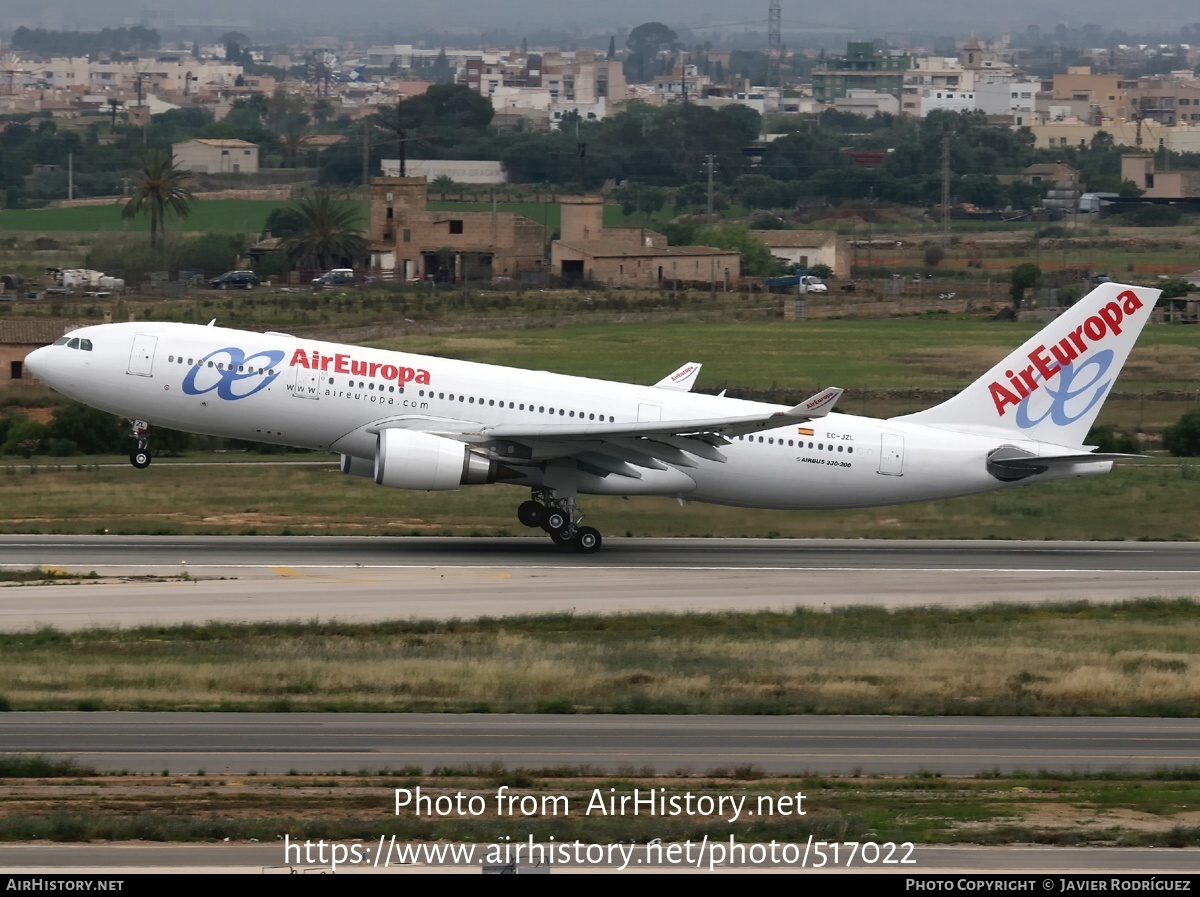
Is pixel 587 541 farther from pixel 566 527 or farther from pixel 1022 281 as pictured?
pixel 1022 281

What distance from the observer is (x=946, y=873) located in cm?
1745

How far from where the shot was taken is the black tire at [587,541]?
42812 mm

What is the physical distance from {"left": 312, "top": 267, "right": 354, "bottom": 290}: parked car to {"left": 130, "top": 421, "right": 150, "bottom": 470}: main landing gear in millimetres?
77575

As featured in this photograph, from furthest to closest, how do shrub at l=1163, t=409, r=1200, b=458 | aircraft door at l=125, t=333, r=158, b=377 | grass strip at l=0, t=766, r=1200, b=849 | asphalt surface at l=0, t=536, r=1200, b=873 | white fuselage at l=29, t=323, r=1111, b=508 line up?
Result: shrub at l=1163, t=409, r=1200, b=458, aircraft door at l=125, t=333, r=158, b=377, white fuselage at l=29, t=323, r=1111, b=508, asphalt surface at l=0, t=536, r=1200, b=873, grass strip at l=0, t=766, r=1200, b=849

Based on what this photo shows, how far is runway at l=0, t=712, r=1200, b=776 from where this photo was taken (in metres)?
23.0

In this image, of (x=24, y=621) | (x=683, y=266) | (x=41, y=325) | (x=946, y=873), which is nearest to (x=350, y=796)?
(x=946, y=873)

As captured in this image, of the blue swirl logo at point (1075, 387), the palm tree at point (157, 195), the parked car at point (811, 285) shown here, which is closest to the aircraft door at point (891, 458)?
the blue swirl logo at point (1075, 387)

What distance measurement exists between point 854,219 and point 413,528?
13801 cm

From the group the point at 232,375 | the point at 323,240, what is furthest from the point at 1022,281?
the point at 232,375

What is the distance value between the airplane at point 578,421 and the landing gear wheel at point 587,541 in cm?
5

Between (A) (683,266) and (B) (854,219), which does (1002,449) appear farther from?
(B) (854,219)

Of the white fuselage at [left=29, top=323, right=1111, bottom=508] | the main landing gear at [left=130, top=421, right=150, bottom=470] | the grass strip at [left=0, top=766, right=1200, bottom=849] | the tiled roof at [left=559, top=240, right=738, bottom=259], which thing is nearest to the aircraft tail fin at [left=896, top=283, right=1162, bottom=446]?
the white fuselage at [left=29, top=323, right=1111, bottom=508]

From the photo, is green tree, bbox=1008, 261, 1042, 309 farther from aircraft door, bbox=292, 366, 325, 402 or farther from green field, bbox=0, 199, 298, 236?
aircraft door, bbox=292, 366, 325, 402

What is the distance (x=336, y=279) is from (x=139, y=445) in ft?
266
